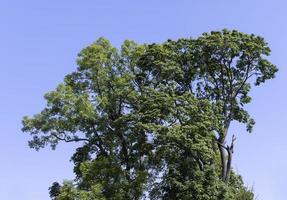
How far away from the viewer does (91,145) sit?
135ft

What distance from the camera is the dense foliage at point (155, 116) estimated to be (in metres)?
36.5

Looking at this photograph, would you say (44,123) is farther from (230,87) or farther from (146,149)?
(230,87)

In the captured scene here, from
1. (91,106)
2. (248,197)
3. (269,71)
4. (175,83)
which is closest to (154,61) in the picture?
(175,83)

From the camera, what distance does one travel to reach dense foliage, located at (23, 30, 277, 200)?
36.5m

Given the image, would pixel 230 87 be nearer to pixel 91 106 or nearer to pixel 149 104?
pixel 149 104

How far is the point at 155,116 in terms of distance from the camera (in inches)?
1479

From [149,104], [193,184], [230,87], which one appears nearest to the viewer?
[193,184]

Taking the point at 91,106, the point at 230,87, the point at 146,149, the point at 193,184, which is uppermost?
the point at 230,87

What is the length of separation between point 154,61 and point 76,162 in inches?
367

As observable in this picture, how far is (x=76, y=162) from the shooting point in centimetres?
4144

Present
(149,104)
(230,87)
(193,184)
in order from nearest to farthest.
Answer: (193,184)
(149,104)
(230,87)

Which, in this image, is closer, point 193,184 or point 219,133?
point 193,184

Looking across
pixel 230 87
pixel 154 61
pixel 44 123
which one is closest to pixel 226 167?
pixel 230 87

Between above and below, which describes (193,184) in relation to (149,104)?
below
